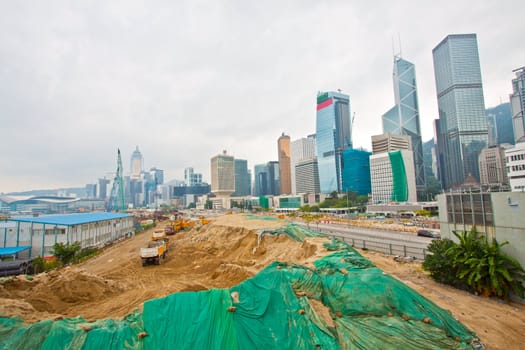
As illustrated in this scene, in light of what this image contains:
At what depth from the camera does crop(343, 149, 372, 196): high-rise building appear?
438ft

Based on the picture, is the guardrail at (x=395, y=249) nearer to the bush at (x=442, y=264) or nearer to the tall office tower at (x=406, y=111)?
the bush at (x=442, y=264)

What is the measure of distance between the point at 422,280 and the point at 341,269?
7.58 m

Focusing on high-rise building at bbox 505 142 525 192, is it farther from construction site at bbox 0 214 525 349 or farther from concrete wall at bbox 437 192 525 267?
construction site at bbox 0 214 525 349

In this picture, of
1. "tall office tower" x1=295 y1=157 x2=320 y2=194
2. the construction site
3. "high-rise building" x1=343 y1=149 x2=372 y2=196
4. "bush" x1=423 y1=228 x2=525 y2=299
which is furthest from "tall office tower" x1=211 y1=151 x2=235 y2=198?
"bush" x1=423 y1=228 x2=525 y2=299

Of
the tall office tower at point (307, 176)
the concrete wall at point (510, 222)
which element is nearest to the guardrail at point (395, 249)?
the concrete wall at point (510, 222)

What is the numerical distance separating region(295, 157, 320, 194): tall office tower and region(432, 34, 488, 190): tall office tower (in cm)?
8905

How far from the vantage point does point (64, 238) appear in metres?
31.9

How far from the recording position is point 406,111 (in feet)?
578

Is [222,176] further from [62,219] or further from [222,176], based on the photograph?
[62,219]

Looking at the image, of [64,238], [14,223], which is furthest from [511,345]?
[14,223]

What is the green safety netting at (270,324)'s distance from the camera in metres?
7.47

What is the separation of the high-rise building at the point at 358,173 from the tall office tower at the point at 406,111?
5252 centimetres

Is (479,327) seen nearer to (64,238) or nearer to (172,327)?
(172,327)

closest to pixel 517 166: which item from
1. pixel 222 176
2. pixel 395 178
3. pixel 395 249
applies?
pixel 395 178
